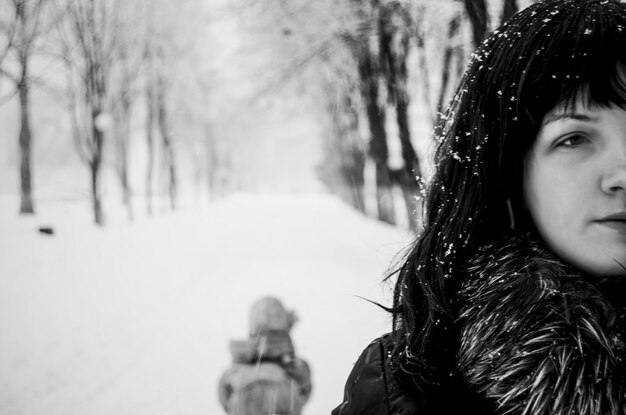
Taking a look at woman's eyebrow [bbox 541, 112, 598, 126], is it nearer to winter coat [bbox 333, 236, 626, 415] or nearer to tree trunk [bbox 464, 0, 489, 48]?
winter coat [bbox 333, 236, 626, 415]

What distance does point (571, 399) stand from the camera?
78 centimetres

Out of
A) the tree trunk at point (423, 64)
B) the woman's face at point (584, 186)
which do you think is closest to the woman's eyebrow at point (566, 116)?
Answer: the woman's face at point (584, 186)

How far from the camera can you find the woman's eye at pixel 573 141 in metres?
0.84

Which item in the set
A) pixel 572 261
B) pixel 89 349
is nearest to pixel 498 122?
pixel 572 261

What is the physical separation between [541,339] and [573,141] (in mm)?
410

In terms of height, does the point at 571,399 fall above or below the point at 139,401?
above

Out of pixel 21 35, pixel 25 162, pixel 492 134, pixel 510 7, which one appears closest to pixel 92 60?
pixel 25 162

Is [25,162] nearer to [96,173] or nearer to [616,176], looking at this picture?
[96,173]

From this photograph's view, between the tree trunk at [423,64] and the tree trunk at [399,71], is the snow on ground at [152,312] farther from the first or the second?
the tree trunk at [423,64]

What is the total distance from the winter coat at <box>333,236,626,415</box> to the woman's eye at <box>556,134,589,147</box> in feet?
0.74

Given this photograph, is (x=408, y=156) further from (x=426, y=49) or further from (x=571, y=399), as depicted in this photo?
(x=571, y=399)

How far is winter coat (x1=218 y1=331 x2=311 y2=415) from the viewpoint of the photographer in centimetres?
230

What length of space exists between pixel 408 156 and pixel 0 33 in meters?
8.11

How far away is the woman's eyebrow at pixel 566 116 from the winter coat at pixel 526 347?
27 cm
